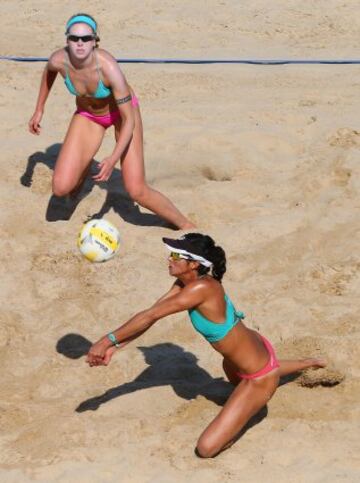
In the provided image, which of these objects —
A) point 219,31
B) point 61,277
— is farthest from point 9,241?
point 219,31

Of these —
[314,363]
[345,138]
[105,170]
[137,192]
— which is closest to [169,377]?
[314,363]

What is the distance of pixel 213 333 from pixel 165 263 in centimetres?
204

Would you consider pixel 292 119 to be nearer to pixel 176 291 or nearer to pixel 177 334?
pixel 177 334

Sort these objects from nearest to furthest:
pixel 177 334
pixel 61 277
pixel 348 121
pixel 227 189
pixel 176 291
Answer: pixel 176 291, pixel 177 334, pixel 61 277, pixel 227 189, pixel 348 121

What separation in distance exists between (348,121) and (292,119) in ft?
1.72

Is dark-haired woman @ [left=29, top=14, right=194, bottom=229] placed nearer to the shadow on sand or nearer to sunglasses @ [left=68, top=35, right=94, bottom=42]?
sunglasses @ [left=68, top=35, right=94, bottom=42]

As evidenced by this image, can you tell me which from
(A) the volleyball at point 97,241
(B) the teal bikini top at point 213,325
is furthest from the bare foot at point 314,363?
(A) the volleyball at point 97,241

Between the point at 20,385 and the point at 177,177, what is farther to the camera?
the point at 177,177

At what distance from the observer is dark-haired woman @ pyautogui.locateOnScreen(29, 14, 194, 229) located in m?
7.88

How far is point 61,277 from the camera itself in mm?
7723

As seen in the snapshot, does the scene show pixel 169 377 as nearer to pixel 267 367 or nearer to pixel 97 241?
pixel 267 367

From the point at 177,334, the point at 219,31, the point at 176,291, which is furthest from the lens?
the point at 219,31

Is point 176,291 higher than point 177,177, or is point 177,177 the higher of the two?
point 176,291

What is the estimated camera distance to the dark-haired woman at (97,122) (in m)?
7.88
